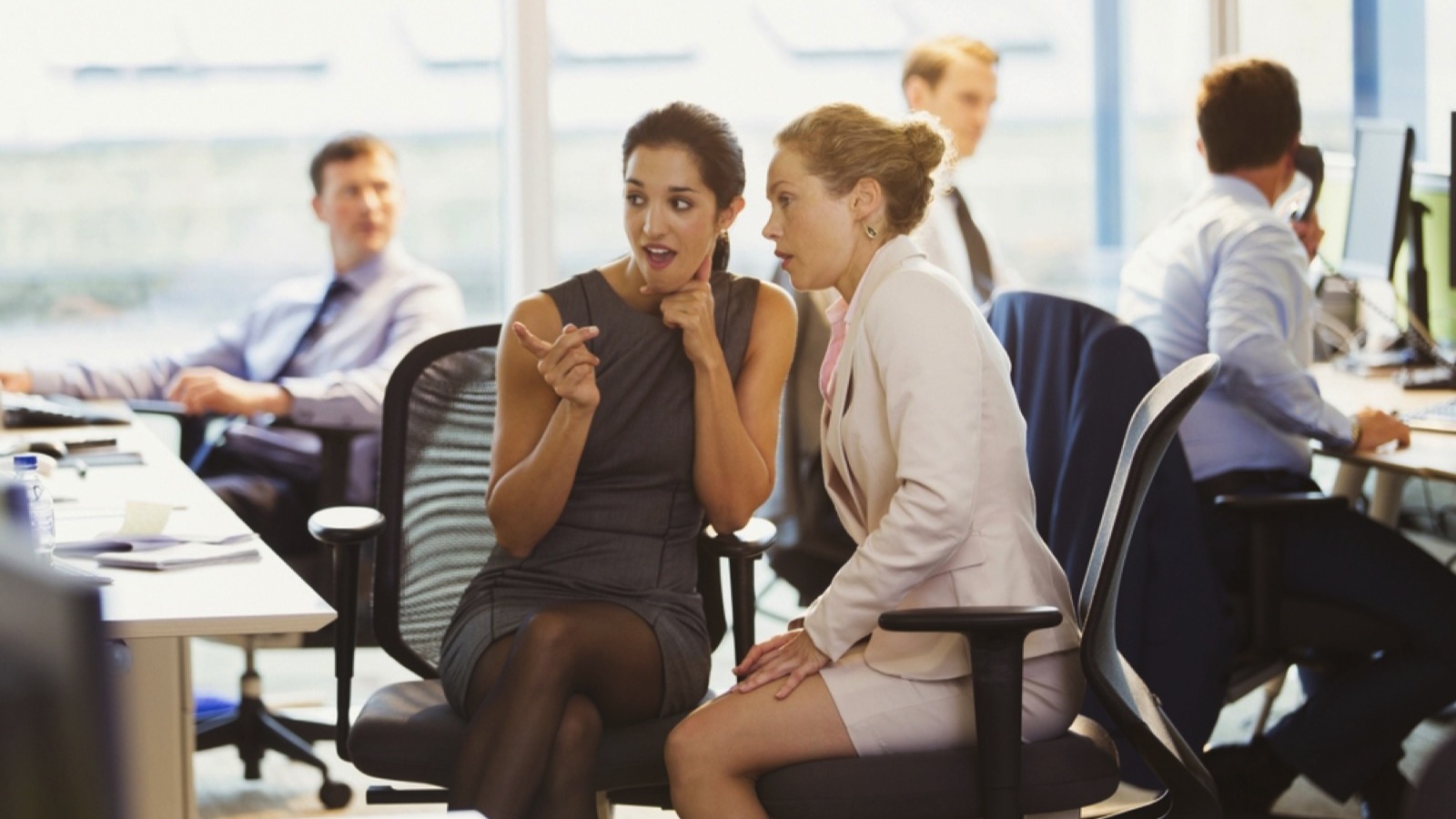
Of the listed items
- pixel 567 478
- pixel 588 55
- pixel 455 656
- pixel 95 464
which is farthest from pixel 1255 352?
pixel 588 55

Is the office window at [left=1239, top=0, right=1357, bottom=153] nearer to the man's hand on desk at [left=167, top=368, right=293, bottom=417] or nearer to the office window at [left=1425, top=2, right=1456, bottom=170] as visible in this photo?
the office window at [left=1425, top=2, right=1456, bottom=170]

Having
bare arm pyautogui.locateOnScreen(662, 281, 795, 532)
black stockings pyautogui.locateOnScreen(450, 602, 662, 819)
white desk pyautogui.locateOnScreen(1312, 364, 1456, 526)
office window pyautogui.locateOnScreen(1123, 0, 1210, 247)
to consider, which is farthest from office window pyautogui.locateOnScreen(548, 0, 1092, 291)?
black stockings pyautogui.locateOnScreen(450, 602, 662, 819)

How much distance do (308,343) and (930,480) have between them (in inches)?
85.8

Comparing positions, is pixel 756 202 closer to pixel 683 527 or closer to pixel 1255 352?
pixel 1255 352

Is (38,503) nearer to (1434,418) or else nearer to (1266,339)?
(1266,339)

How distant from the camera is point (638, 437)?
2291mm

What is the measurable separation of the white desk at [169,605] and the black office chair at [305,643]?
34 cm

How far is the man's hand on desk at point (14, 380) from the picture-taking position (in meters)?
3.42

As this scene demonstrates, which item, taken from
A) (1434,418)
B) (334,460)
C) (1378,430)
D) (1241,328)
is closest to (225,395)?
(334,460)

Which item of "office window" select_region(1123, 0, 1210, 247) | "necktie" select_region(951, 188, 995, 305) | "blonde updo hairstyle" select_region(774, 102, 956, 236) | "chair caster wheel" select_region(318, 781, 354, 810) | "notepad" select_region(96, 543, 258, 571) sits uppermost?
"office window" select_region(1123, 0, 1210, 247)

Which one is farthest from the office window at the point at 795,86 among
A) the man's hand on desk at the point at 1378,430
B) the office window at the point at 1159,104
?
the man's hand on desk at the point at 1378,430

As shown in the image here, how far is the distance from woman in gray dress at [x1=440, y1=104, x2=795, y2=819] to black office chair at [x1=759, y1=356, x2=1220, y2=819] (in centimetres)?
39

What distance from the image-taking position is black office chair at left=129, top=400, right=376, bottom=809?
124 inches

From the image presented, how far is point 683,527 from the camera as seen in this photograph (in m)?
2.29
